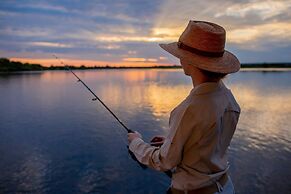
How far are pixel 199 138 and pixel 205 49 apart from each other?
62cm

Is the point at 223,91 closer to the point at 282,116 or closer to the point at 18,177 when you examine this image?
→ the point at 18,177

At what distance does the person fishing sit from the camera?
6.70 ft

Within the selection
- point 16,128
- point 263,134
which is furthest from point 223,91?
point 16,128

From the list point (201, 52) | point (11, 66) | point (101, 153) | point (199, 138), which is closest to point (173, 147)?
point (199, 138)

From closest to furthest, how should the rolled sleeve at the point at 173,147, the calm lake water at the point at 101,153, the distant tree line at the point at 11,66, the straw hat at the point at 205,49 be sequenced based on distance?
1. the rolled sleeve at the point at 173,147
2. the straw hat at the point at 205,49
3. the calm lake water at the point at 101,153
4. the distant tree line at the point at 11,66

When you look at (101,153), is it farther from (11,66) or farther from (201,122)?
(11,66)

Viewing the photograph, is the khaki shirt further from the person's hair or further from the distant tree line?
the distant tree line

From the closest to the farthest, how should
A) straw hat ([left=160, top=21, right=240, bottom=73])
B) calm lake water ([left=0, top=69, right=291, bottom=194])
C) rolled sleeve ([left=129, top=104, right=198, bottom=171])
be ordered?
rolled sleeve ([left=129, top=104, right=198, bottom=171]) < straw hat ([left=160, top=21, right=240, bottom=73]) < calm lake water ([left=0, top=69, right=291, bottom=194])

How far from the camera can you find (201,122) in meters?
2.02

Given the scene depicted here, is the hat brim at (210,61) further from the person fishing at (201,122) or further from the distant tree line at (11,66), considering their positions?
the distant tree line at (11,66)

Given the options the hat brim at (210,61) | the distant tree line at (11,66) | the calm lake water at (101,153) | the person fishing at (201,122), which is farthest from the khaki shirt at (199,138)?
the distant tree line at (11,66)

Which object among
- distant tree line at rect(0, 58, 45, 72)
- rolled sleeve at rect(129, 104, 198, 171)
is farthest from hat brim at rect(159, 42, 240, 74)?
distant tree line at rect(0, 58, 45, 72)

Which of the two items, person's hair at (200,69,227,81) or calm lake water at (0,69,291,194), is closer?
person's hair at (200,69,227,81)

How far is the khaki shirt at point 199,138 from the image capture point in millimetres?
2033
